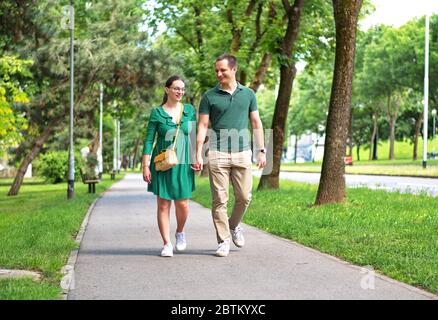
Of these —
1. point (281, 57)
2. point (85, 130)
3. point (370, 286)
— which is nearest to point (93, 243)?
point (370, 286)

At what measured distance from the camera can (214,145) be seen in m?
8.23

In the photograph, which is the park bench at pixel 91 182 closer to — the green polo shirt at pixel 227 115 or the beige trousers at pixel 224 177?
the beige trousers at pixel 224 177

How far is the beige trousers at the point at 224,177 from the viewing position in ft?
27.0

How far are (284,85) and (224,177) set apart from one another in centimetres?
1342

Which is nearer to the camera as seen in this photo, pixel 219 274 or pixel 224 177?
pixel 219 274

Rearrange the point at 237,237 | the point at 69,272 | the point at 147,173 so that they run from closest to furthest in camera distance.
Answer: the point at 69,272 < the point at 147,173 < the point at 237,237

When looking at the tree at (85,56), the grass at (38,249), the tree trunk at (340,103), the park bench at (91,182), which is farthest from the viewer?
the tree at (85,56)

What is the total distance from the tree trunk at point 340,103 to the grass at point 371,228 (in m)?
0.44

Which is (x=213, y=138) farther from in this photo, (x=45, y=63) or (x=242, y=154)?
(x=45, y=63)

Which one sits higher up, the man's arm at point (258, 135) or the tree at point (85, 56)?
the tree at point (85, 56)

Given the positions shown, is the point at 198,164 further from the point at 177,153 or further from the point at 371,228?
the point at 371,228

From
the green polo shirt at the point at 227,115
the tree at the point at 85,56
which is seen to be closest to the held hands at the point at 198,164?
the green polo shirt at the point at 227,115

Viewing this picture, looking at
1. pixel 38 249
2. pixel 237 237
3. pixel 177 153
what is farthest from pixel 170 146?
pixel 38 249
